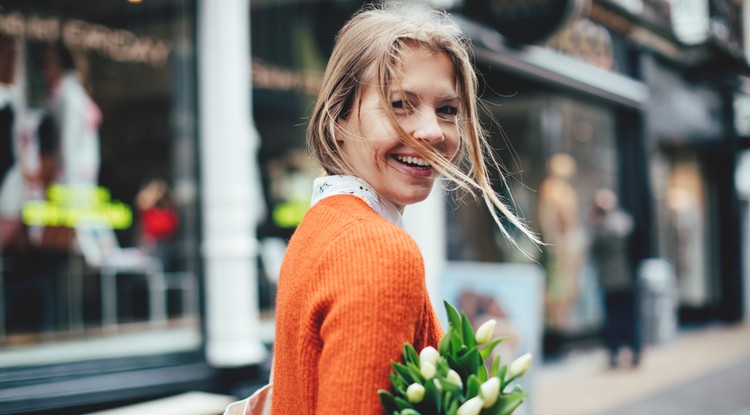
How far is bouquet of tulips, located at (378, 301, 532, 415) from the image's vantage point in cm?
111

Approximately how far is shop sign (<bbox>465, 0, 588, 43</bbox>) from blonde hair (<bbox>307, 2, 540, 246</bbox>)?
5.85m

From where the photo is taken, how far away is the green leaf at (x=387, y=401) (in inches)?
42.9

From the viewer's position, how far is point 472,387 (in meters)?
1.22

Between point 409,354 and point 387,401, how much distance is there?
3.0 inches

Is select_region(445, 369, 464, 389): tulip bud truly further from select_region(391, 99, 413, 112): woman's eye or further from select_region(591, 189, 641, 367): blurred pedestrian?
select_region(591, 189, 641, 367): blurred pedestrian

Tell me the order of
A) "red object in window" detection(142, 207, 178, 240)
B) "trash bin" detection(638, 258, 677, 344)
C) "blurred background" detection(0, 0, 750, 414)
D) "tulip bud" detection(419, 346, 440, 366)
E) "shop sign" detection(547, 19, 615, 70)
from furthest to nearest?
"trash bin" detection(638, 258, 677, 344) < "shop sign" detection(547, 19, 615, 70) < "red object in window" detection(142, 207, 178, 240) < "blurred background" detection(0, 0, 750, 414) < "tulip bud" detection(419, 346, 440, 366)

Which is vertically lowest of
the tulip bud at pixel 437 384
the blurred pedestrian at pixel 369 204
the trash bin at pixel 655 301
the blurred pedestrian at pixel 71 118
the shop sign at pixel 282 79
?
the trash bin at pixel 655 301

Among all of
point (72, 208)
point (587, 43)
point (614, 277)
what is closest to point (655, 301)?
point (614, 277)

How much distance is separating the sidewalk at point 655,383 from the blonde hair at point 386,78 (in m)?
4.98

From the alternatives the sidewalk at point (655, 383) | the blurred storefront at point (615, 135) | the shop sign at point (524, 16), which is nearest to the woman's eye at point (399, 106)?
the sidewalk at point (655, 383)

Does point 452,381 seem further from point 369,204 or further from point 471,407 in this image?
point 369,204

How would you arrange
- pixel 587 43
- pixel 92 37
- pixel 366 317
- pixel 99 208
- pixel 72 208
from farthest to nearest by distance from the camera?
pixel 587 43, pixel 99 208, pixel 92 37, pixel 72 208, pixel 366 317

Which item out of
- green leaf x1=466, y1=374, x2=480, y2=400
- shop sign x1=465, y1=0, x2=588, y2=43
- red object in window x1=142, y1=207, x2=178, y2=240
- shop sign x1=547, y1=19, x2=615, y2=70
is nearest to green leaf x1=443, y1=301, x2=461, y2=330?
green leaf x1=466, y1=374, x2=480, y2=400

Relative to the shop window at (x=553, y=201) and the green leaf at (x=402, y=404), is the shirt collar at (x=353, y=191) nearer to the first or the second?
the green leaf at (x=402, y=404)
